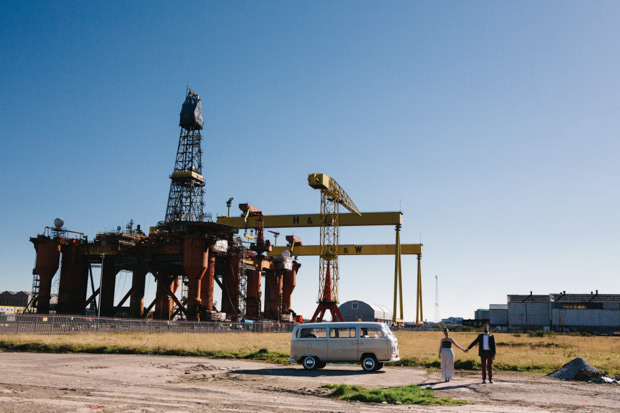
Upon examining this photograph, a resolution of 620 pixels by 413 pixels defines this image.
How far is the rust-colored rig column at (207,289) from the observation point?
210ft

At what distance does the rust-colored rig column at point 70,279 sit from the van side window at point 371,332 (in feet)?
198

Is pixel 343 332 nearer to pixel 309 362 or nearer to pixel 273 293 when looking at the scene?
pixel 309 362

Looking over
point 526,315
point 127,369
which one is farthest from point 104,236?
point 526,315

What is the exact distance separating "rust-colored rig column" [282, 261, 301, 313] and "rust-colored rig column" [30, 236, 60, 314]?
121 ft

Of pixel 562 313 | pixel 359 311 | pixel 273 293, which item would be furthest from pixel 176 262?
pixel 562 313

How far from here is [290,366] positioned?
72.6ft

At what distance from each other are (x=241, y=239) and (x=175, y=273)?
11395mm

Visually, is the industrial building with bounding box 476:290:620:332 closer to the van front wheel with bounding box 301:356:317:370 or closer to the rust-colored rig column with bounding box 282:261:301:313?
A: the rust-colored rig column with bounding box 282:261:301:313

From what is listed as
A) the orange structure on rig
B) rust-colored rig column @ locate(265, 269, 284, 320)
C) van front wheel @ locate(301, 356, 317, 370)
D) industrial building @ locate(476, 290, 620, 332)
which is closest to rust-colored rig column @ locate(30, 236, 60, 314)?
the orange structure on rig

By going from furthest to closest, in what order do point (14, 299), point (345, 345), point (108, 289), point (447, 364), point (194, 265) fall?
point (14, 299) → point (108, 289) → point (194, 265) → point (345, 345) → point (447, 364)

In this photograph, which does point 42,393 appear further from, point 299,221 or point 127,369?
point 299,221

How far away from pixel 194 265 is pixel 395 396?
51.3m

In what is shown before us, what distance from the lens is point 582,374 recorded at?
59.6 ft

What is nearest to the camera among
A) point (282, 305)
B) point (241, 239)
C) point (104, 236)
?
point (104, 236)
